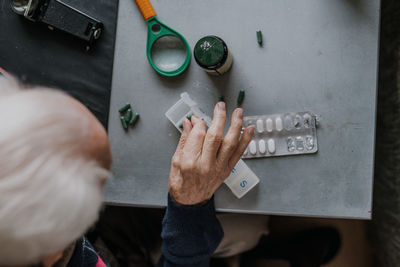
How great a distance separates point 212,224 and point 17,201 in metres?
0.44

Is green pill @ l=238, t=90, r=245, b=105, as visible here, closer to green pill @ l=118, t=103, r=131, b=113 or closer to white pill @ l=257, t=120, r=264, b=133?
white pill @ l=257, t=120, r=264, b=133

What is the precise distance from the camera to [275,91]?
2.55 ft

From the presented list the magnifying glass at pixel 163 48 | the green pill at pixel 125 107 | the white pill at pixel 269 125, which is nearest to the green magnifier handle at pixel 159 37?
the magnifying glass at pixel 163 48

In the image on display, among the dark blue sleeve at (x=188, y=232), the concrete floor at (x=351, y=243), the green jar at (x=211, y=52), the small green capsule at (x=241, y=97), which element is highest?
the green jar at (x=211, y=52)

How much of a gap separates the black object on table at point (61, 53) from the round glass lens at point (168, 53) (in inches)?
4.6

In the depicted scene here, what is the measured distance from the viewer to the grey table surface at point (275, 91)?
0.74 metres

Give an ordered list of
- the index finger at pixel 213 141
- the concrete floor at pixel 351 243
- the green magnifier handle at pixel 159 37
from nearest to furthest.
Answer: the index finger at pixel 213 141, the green magnifier handle at pixel 159 37, the concrete floor at pixel 351 243

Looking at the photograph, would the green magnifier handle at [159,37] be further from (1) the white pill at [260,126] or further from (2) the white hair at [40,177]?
(2) the white hair at [40,177]

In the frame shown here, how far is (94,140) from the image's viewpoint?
1.64ft

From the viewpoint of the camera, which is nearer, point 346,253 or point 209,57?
point 209,57

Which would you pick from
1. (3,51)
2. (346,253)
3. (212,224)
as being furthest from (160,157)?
(346,253)

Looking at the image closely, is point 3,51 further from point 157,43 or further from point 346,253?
point 346,253

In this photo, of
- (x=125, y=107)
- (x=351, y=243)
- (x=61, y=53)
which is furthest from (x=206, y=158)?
(x=351, y=243)

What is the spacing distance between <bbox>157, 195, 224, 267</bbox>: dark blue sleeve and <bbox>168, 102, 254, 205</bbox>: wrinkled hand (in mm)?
24
